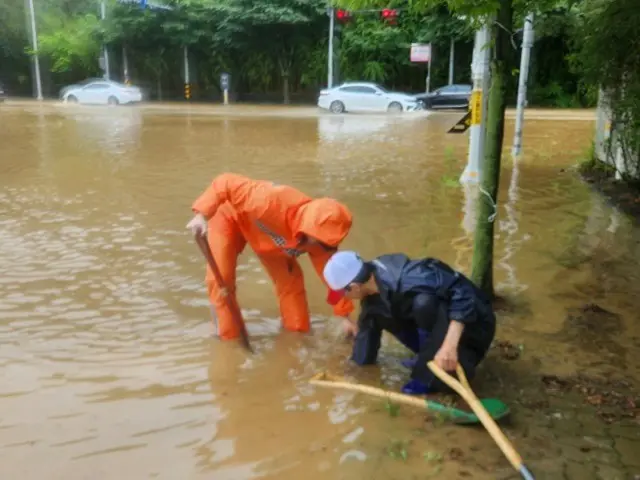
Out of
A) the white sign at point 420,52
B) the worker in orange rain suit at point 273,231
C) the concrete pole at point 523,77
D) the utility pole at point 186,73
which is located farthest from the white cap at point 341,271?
the utility pole at point 186,73

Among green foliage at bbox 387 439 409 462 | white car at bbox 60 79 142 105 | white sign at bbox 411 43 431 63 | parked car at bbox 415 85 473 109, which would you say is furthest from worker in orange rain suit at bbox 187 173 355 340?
white car at bbox 60 79 142 105

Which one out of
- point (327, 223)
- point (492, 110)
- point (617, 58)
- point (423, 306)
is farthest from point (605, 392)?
point (617, 58)

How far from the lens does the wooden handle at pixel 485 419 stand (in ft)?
9.27

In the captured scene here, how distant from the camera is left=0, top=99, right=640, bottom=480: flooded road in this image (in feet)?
10.4

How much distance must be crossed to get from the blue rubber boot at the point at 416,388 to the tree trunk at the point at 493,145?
1445mm

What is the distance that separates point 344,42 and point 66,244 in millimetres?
28234

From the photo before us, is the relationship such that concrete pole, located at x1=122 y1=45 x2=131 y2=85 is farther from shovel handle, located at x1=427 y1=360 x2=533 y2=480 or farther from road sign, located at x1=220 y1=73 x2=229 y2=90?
shovel handle, located at x1=427 y1=360 x2=533 y2=480

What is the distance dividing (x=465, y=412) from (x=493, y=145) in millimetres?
2035

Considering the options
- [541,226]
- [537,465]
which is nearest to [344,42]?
[541,226]

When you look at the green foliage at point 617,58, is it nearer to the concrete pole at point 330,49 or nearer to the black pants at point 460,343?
the black pants at point 460,343

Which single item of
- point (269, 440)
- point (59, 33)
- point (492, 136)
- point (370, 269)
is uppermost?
point (59, 33)

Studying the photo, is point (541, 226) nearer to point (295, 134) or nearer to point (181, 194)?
point (181, 194)

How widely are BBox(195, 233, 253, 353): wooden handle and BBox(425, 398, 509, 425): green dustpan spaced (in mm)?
1421

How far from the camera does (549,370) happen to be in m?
3.98
